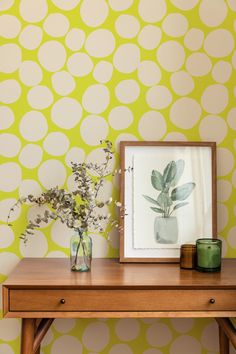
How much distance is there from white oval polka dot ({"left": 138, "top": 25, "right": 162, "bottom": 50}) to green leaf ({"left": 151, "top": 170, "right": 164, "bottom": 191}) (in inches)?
21.9

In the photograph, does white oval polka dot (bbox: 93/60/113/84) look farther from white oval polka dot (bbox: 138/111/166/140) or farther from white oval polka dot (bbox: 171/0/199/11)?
white oval polka dot (bbox: 171/0/199/11)

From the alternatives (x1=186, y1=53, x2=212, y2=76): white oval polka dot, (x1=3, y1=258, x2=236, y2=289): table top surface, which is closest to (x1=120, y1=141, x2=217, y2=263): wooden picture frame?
(x1=3, y1=258, x2=236, y2=289): table top surface

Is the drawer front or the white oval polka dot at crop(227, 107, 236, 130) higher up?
the white oval polka dot at crop(227, 107, 236, 130)

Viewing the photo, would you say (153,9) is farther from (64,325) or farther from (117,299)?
(64,325)

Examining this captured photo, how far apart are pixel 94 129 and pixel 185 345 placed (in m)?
1.04

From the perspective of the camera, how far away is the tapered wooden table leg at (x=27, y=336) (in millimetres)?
1741

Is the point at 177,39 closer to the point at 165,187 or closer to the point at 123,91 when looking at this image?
the point at 123,91

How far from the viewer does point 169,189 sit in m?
2.10

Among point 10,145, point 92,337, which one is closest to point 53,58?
point 10,145

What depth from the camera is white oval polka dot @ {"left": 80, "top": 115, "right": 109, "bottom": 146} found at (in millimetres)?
2150

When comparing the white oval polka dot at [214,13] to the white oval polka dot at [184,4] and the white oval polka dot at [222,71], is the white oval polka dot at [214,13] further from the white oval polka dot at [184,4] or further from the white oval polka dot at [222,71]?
the white oval polka dot at [222,71]

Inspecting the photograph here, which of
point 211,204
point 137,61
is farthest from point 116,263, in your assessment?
point 137,61

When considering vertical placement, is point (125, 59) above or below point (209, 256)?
above

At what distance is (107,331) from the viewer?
217 cm
